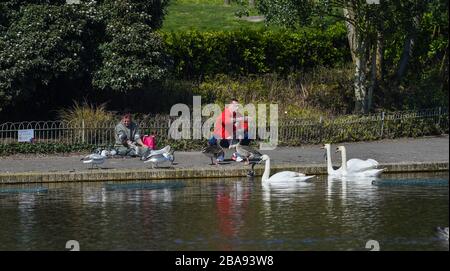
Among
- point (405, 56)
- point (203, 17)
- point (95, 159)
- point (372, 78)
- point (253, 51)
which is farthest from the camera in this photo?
point (203, 17)

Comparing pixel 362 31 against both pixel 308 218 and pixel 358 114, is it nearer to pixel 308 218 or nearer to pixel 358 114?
pixel 358 114

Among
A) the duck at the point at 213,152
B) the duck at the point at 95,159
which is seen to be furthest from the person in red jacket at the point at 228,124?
the duck at the point at 95,159

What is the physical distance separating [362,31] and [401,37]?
511 centimetres

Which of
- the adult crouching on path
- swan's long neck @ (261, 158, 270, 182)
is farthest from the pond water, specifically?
the adult crouching on path

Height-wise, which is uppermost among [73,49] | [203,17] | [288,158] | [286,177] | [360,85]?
[203,17]

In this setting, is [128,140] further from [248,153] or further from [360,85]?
[360,85]

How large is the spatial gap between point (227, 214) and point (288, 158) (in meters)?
8.91

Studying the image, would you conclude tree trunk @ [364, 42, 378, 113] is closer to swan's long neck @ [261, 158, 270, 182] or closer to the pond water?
the pond water

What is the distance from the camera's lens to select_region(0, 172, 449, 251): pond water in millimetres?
19031

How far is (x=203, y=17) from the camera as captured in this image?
64125 mm

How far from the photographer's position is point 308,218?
69.8 ft

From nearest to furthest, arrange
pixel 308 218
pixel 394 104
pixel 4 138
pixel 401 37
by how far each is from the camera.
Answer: pixel 308 218 < pixel 4 138 < pixel 394 104 < pixel 401 37

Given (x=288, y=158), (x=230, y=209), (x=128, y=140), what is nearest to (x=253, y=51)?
(x=128, y=140)

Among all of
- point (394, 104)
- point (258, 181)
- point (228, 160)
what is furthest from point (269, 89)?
point (258, 181)
